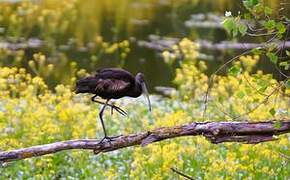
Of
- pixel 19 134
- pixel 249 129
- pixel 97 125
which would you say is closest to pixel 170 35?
pixel 97 125

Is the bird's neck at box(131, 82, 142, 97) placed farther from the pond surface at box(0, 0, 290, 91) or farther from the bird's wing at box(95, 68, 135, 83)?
the pond surface at box(0, 0, 290, 91)

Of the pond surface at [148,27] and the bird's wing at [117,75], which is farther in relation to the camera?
the pond surface at [148,27]

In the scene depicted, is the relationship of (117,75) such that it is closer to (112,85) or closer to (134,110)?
(112,85)

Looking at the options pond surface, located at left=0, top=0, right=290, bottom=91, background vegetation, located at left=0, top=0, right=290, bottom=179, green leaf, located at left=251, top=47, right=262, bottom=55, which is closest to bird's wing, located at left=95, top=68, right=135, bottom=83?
background vegetation, located at left=0, top=0, right=290, bottom=179

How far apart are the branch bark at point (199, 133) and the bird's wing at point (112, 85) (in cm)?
33

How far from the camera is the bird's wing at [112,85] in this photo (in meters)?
5.18

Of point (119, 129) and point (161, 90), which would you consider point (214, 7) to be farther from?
point (119, 129)

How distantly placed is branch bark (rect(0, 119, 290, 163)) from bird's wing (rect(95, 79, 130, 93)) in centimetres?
33

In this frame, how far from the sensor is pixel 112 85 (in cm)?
518

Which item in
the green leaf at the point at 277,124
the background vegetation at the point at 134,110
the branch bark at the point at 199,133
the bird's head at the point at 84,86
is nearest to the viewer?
the green leaf at the point at 277,124

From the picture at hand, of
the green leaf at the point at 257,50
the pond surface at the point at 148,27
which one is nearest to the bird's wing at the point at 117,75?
the green leaf at the point at 257,50

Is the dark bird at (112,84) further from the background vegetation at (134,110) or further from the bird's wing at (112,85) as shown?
the background vegetation at (134,110)

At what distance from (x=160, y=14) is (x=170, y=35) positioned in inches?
92.7

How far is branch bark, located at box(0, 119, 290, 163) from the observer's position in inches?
193
